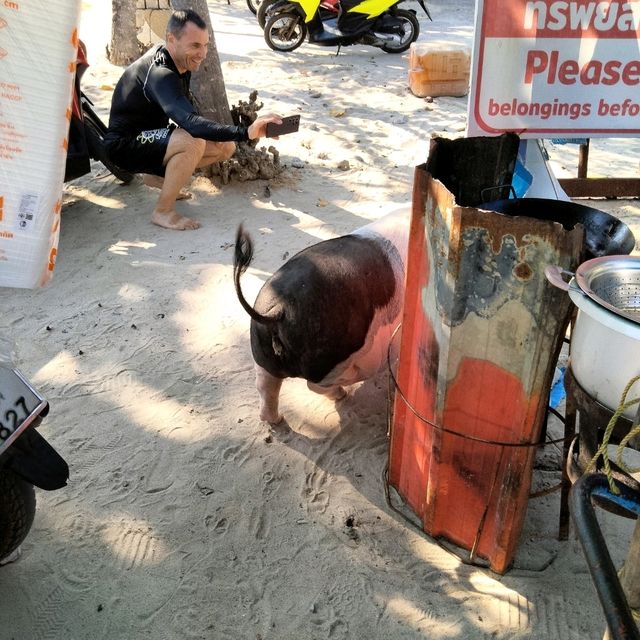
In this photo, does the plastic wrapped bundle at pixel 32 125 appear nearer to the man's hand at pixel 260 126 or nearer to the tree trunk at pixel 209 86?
the man's hand at pixel 260 126

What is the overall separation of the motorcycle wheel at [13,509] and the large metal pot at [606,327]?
5.81ft

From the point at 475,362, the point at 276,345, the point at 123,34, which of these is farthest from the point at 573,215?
the point at 123,34

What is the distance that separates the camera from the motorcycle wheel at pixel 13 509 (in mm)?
2160

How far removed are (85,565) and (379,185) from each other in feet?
12.7

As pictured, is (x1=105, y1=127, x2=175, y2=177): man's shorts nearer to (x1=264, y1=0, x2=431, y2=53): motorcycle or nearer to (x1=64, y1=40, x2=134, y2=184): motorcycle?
(x1=64, y1=40, x2=134, y2=184): motorcycle

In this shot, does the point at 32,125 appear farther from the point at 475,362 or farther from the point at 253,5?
the point at 253,5

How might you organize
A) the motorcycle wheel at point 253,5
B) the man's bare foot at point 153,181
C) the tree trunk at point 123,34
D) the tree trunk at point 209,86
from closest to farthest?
1. the man's bare foot at point 153,181
2. the tree trunk at point 209,86
3. the tree trunk at point 123,34
4. the motorcycle wheel at point 253,5

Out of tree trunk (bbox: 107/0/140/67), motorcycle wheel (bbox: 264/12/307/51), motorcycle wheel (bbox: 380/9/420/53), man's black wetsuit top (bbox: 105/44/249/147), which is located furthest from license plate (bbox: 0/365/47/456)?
motorcycle wheel (bbox: 380/9/420/53)

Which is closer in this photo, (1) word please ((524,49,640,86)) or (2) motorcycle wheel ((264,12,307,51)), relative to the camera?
(1) word please ((524,49,640,86))

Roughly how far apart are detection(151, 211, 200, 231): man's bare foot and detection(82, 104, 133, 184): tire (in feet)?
1.77

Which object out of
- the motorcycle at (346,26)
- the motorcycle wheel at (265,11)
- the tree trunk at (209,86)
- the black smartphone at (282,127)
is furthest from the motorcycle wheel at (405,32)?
the black smartphone at (282,127)

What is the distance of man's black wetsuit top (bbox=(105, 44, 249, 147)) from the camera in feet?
14.8

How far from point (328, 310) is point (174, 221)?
2593 mm

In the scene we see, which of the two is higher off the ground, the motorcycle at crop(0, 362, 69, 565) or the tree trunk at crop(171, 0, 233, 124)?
the tree trunk at crop(171, 0, 233, 124)
